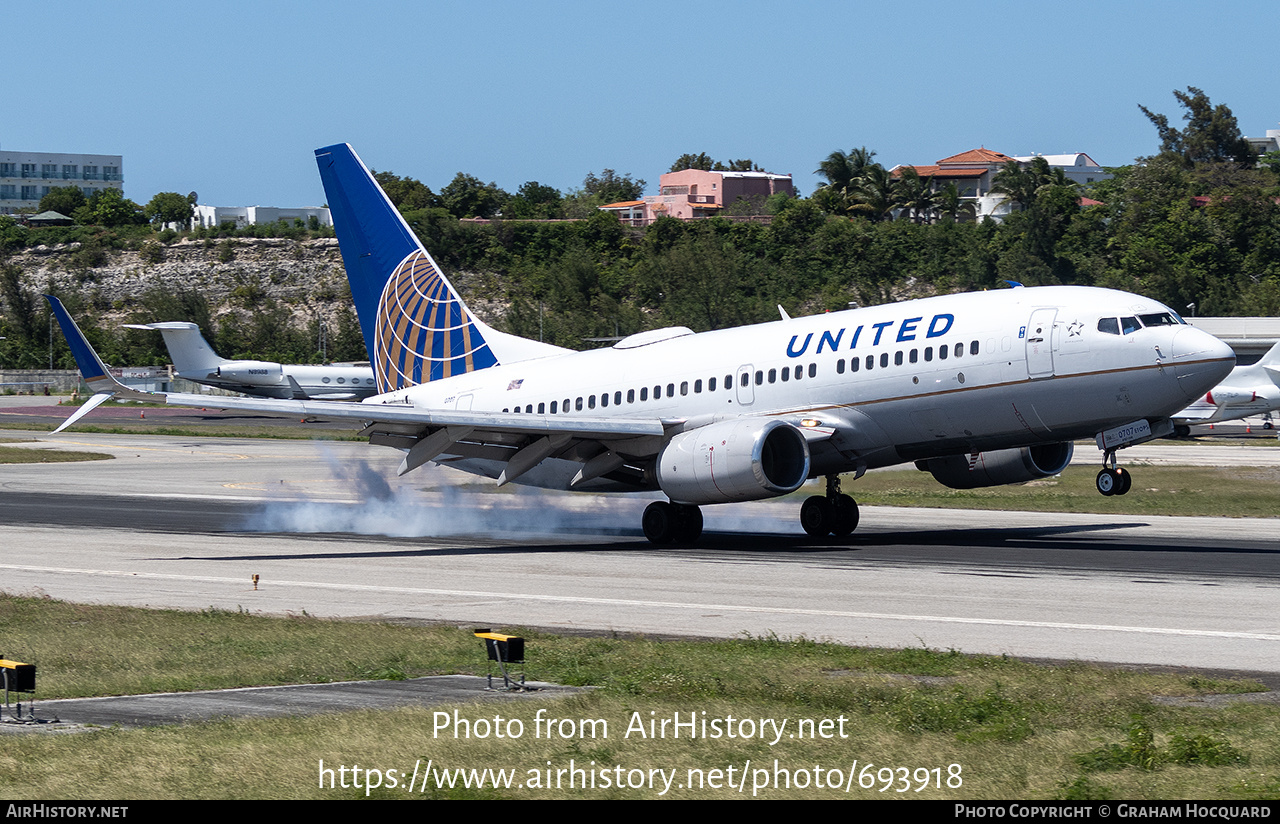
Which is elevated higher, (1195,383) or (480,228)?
(480,228)

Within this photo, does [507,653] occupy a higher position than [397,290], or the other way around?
[397,290]

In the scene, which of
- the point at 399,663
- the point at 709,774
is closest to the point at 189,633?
the point at 399,663

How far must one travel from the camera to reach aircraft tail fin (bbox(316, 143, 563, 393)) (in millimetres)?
37281

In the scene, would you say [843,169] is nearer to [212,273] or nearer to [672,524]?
[212,273]

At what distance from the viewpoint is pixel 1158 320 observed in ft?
90.5

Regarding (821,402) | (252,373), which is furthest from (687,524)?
(252,373)

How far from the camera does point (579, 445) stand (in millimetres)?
32375

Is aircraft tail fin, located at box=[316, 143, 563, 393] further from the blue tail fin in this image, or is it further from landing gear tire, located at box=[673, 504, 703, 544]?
landing gear tire, located at box=[673, 504, 703, 544]

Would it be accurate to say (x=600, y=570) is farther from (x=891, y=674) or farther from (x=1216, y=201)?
(x=1216, y=201)

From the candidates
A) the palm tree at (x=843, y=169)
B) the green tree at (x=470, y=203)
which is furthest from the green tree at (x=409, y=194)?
the palm tree at (x=843, y=169)

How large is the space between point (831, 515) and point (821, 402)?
3.94 metres

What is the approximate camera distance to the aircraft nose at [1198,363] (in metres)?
26.5

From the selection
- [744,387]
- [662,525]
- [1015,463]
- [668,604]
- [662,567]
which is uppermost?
→ [744,387]

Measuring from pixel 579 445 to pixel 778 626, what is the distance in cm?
1311
